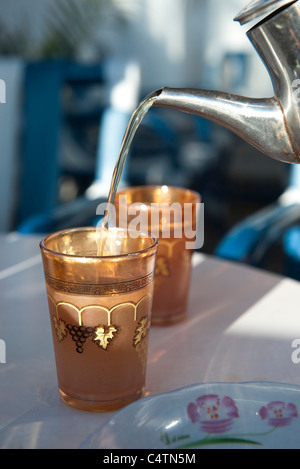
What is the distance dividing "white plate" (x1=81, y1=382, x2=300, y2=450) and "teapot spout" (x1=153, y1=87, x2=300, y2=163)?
15cm

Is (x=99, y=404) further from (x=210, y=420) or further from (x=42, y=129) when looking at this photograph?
(x=42, y=129)

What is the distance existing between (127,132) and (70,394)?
0.55 feet

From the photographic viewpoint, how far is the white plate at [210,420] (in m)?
0.32

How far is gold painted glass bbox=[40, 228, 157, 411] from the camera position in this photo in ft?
Answer: 1.10

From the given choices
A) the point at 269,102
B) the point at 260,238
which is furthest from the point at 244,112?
the point at 260,238

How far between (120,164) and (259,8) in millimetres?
126

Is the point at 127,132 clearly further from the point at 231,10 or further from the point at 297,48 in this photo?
the point at 231,10

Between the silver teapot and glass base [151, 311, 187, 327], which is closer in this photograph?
the silver teapot

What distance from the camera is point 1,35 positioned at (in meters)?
3.38

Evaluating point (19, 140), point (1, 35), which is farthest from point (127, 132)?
point (1, 35)

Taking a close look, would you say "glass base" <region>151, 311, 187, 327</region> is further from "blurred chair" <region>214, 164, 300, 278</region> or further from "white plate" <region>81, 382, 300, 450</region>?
"blurred chair" <region>214, 164, 300, 278</region>

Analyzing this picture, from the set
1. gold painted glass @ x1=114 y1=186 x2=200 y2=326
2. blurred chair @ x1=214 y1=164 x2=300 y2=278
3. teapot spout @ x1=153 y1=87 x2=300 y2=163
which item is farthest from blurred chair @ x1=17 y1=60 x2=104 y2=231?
teapot spout @ x1=153 y1=87 x2=300 y2=163

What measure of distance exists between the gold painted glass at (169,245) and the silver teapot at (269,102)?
4.1 inches

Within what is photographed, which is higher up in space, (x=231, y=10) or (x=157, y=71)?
(x=231, y=10)
